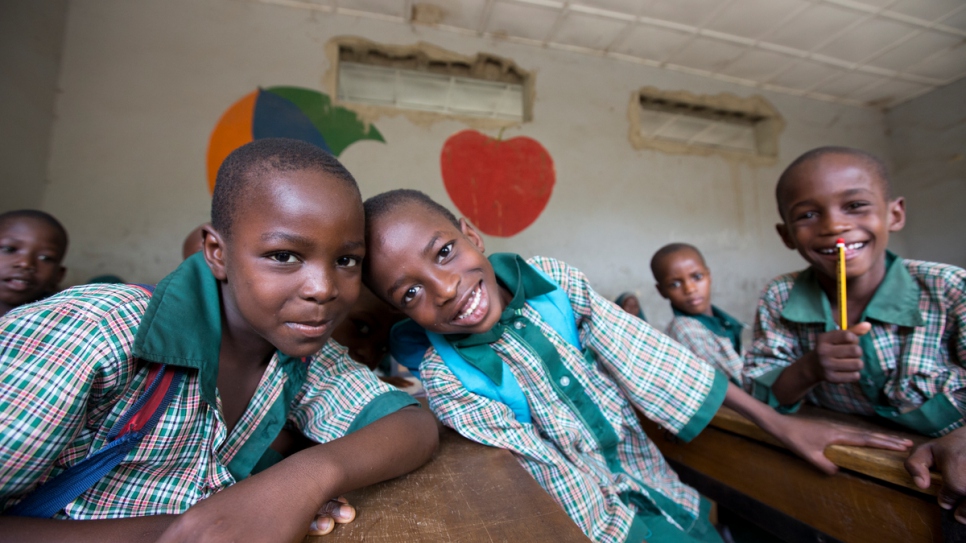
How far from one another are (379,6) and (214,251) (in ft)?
11.3

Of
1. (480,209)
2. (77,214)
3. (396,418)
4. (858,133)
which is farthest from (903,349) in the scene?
(858,133)

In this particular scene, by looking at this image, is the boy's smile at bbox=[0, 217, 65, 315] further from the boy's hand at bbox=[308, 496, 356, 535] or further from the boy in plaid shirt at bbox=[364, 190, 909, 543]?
the boy's hand at bbox=[308, 496, 356, 535]

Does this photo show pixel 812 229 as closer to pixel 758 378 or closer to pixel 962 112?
pixel 758 378

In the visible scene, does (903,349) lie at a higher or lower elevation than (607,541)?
higher

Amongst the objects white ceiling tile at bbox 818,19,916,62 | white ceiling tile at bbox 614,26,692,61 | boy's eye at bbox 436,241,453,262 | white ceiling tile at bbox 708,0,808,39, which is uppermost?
white ceiling tile at bbox 818,19,916,62

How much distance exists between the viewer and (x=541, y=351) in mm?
1043

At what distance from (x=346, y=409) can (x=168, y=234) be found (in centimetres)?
295

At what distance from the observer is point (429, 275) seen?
97 cm

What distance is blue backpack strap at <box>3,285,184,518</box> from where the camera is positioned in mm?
584

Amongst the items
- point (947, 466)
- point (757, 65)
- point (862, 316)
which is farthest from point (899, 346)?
point (757, 65)

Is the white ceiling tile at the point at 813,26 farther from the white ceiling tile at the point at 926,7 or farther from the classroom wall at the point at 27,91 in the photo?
the classroom wall at the point at 27,91

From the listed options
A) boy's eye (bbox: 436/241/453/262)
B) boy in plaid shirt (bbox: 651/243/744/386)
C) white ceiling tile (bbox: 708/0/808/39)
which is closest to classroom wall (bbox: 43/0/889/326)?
white ceiling tile (bbox: 708/0/808/39)

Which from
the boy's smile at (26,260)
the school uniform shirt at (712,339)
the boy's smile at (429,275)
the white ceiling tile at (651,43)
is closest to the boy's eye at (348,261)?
the boy's smile at (429,275)

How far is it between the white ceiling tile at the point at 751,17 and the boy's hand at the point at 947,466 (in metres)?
3.82
